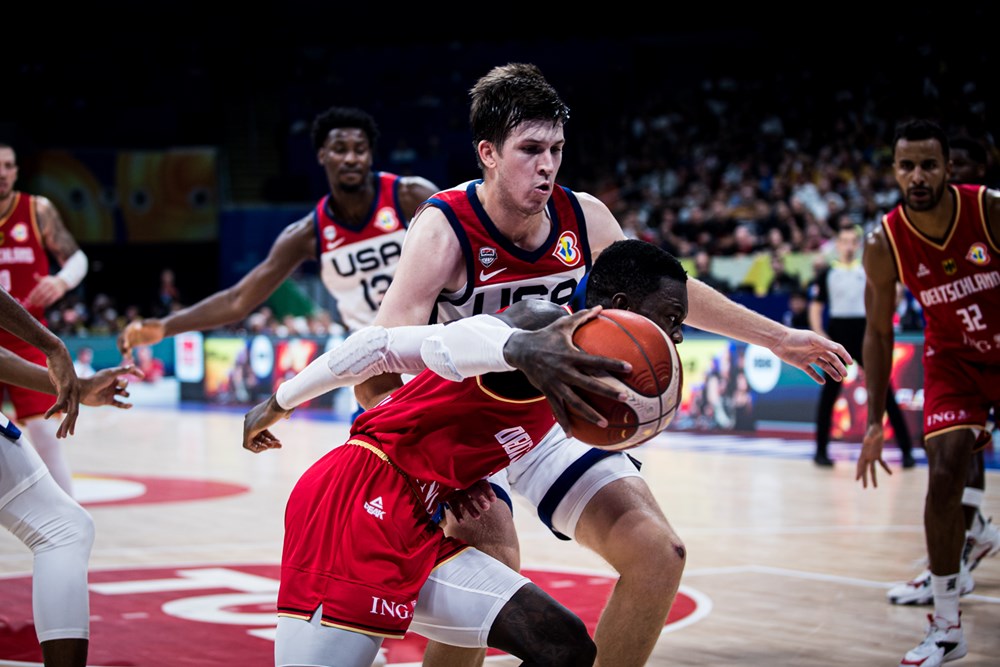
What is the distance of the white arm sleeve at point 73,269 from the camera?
702 cm

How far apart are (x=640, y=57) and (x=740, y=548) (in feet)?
68.8

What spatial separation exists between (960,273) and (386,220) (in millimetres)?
2728

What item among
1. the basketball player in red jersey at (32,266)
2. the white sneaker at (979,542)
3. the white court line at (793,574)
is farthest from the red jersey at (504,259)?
the basketball player in red jersey at (32,266)

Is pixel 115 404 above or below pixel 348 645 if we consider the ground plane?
above

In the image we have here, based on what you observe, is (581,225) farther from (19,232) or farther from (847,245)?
(847,245)

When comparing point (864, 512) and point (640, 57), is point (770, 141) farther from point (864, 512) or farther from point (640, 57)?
point (864, 512)

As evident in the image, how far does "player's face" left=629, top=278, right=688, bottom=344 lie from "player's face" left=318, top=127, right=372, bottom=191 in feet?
10.6

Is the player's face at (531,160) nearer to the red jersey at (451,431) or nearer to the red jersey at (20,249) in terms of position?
the red jersey at (451,431)

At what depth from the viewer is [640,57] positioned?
88.1 ft

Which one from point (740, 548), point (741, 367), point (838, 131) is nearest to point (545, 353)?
point (740, 548)

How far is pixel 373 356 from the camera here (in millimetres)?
3104

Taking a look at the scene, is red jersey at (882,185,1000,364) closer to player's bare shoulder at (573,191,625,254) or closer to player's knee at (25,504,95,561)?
player's bare shoulder at (573,191,625,254)

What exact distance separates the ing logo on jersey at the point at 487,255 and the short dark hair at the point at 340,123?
2.64 m

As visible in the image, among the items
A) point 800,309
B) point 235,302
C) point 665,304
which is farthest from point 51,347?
point 800,309
